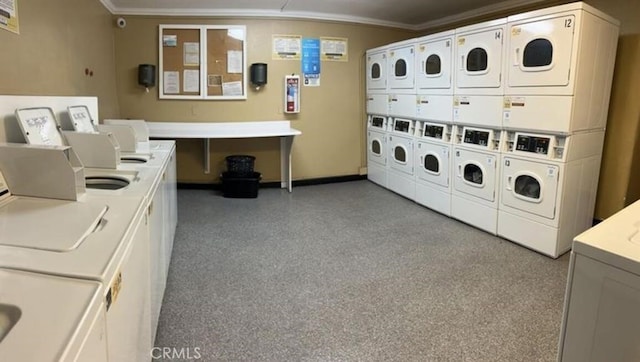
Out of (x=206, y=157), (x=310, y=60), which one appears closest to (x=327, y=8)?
(x=310, y=60)

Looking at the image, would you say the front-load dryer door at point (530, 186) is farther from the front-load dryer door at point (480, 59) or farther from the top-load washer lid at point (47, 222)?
the top-load washer lid at point (47, 222)

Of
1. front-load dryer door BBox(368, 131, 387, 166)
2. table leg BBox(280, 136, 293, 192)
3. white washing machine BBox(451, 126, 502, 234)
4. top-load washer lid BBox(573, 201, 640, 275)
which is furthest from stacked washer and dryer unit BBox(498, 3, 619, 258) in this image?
table leg BBox(280, 136, 293, 192)

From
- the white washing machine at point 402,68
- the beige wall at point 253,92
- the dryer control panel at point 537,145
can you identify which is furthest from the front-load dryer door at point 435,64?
the beige wall at point 253,92

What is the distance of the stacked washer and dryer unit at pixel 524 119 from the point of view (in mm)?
3221

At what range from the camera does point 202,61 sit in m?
5.29

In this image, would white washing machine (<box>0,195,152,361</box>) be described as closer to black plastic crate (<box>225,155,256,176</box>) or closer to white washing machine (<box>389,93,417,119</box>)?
black plastic crate (<box>225,155,256,176</box>)

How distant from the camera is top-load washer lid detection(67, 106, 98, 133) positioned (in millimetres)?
2673

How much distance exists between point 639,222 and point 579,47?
2176 mm

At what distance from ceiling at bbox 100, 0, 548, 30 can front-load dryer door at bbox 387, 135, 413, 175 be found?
168 cm

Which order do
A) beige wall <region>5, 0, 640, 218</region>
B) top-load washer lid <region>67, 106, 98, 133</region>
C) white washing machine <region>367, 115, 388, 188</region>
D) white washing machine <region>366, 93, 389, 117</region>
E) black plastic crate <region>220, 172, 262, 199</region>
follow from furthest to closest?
white washing machine <region>367, 115, 388, 188</region>
white washing machine <region>366, 93, 389, 117</region>
black plastic crate <region>220, 172, 262, 199</region>
beige wall <region>5, 0, 640, 218</region>
top-load washer lid <region>67, 106, 98, 133</region>

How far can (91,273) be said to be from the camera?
98 centimetres

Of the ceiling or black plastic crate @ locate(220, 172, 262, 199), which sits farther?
black plastic crate @ locate(220, 172, 262, 199)

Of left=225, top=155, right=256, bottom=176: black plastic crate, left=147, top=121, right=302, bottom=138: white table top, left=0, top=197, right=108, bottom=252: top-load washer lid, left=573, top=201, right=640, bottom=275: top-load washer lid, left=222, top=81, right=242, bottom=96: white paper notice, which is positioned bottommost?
left=225, top=155, right=256, bottom=176: black plastic crate

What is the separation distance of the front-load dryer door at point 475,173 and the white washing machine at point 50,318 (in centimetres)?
362
